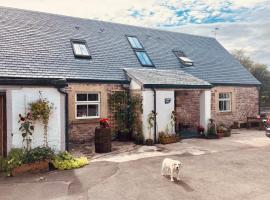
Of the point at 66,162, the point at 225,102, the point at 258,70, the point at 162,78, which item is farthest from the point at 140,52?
the point at 258,70

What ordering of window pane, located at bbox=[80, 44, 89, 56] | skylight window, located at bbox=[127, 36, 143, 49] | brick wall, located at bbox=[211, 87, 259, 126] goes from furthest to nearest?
brick wall, located at bbox=[211, 87, 259, 126]
skylight window, located at bbox=[127, 36, 143, 49]
window pane, located at bbox=[80, 44, 89, 56]

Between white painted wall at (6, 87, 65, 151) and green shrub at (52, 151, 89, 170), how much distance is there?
18.9 inches

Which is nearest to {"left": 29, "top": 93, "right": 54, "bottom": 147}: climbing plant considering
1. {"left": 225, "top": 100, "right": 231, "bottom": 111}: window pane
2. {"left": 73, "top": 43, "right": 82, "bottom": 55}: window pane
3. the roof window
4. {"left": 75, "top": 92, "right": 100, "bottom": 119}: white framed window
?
{"left": 75, "top": 92, "right": 100, "bottom": 119}: white framed window

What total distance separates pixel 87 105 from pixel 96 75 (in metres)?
1.72

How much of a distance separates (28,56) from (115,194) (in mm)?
9294

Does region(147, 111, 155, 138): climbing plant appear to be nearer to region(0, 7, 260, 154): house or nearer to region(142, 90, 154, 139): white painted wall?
region(142, 90, 154, 139): white painted wall

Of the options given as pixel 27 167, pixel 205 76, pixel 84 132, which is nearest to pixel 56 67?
pixel 84 132

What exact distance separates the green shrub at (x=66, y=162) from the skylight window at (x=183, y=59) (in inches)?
472

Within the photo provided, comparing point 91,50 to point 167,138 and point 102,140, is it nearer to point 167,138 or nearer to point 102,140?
point 102,140

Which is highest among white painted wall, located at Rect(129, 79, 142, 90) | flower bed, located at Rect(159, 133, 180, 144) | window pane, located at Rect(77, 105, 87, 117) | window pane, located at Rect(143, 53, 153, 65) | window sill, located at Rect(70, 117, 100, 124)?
window pane, located at Rect(143, 53, 153, 65)

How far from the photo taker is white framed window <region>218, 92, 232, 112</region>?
1938cm

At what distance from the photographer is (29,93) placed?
959 cm

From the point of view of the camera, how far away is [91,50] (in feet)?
52.5

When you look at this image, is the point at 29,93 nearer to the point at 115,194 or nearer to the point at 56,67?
the point at 56,67
